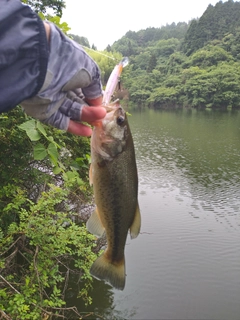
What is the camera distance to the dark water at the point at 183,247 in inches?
310

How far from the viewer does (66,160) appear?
4.27 metres

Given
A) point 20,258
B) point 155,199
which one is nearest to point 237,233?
point 155,199

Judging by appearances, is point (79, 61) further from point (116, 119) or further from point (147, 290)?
point (147, 290)

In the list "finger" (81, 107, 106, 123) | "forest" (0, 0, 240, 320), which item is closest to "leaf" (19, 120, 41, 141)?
"forest" (0, 0, 240, 320)

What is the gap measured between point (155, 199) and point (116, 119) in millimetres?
13639

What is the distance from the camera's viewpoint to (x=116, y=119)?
75.4 inches

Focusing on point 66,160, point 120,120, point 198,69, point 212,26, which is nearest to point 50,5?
point 66,160

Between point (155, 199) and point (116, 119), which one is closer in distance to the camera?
point (116, 119)

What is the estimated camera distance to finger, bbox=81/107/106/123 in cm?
145

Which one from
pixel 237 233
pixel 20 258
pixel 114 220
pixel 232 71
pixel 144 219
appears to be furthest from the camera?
pixel 232 71

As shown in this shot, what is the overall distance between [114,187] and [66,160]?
226 centimetres

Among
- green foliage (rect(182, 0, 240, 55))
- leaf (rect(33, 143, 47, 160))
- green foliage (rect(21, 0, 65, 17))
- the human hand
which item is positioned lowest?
leaf (rect(33, 143, 47, 160))

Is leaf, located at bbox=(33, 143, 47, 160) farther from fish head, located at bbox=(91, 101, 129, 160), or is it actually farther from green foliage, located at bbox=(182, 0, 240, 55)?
green foliage, located at bbox=(182, 0, 240, 55)

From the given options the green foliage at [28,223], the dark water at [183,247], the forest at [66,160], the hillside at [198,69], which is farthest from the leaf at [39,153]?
the hillside at [198,69]
